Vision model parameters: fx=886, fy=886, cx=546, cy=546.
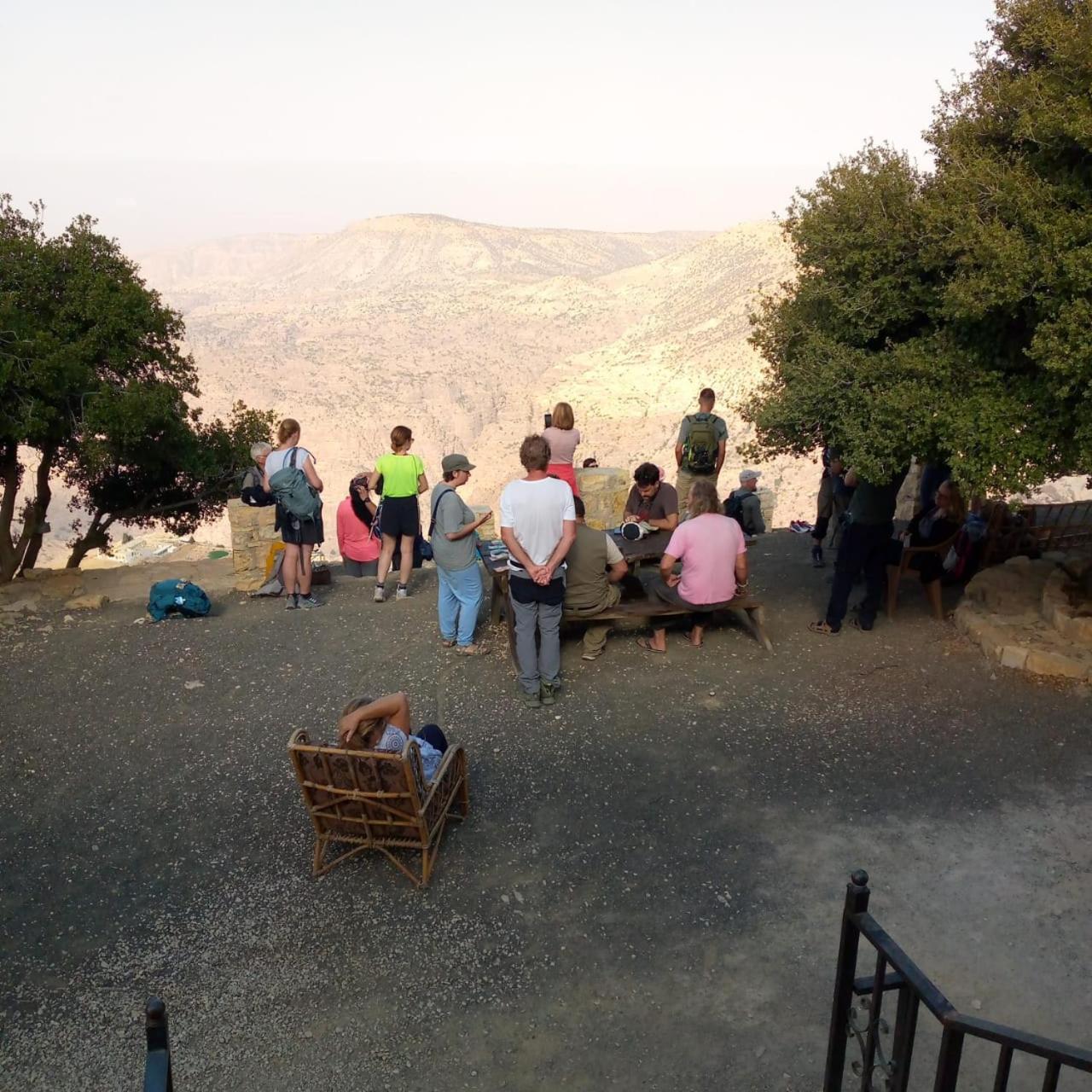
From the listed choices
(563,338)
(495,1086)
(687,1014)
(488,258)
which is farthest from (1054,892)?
(488,258)

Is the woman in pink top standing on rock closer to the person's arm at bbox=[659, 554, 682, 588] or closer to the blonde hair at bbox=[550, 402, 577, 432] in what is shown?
the blonde hair at bbox=[550, 402, 577, 432]

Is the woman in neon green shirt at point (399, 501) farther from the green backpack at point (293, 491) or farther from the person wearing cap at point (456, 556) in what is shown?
the person wearing cap at point (456, 556)

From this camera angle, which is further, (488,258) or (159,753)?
(488,258)

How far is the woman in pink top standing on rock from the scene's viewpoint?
8.75 metres

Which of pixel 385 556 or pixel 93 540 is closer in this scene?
pixel 385 556

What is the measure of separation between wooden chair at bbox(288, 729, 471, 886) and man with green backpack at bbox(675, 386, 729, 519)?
5.74 m

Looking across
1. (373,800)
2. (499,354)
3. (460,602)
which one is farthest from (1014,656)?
(499,354)

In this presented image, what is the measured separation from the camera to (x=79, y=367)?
9.66m

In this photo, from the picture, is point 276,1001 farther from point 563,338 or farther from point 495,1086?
point 563,338

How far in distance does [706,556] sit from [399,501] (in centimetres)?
322

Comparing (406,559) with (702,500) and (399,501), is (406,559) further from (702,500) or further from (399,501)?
(702,500)

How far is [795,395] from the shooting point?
7.38 m

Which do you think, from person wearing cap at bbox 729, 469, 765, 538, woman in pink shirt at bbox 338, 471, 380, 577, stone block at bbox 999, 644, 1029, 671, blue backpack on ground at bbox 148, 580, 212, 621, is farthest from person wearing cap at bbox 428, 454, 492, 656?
stone block at bbox 999, 644, 1029, 671

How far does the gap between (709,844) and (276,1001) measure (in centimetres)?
244
